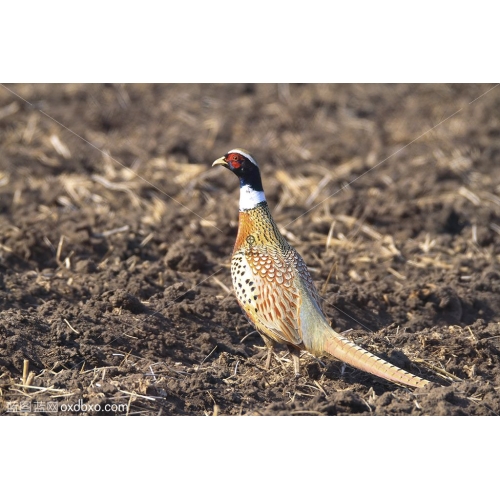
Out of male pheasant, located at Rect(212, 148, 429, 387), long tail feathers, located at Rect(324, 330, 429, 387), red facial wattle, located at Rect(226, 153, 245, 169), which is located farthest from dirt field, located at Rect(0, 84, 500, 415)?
red facial wattle, located at Rect(226, 153, 245, 169)

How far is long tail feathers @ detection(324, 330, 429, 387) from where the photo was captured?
564 cm

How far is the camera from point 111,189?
9.81 m

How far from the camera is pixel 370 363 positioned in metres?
5.67

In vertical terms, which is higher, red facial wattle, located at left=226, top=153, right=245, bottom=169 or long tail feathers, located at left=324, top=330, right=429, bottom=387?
red facial wattle, located at left=226, top=153, right=245, bottom=169

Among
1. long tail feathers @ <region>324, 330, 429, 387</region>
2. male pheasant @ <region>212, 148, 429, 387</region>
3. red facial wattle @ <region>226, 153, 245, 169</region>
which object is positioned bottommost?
long tail feathers @ <region>324, 330, 429, 387</region>

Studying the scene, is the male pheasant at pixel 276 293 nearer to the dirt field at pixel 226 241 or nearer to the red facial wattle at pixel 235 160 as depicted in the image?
the red facial wattle at pixel 235 160

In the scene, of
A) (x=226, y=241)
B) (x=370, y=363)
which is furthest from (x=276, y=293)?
(x=226, y=241)

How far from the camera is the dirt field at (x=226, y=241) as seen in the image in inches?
230

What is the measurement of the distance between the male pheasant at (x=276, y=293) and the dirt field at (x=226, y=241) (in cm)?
26

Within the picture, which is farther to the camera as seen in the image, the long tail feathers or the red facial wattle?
the red facial wattle

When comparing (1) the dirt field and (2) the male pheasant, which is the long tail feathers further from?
(1) the dirt field

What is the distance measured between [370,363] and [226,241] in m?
3.32

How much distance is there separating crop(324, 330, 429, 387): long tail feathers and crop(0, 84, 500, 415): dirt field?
118 millimetres

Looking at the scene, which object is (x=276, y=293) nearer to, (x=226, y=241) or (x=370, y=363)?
(x=370, y=363)
